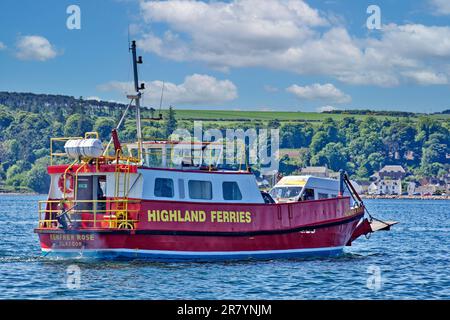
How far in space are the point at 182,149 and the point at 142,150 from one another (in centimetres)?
154

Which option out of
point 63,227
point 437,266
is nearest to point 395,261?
point 437,266

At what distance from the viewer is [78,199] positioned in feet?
105

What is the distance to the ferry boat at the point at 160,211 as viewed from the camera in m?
30.9

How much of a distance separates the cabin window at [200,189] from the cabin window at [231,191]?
2.03ft

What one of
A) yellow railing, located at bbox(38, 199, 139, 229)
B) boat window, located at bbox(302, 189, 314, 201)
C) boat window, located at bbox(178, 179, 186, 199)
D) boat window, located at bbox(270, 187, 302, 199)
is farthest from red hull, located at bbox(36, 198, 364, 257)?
boat window, located at bbox(270, 187, 302, 199)

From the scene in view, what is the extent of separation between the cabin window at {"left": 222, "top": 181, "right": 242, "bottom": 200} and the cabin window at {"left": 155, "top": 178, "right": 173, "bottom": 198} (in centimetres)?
218

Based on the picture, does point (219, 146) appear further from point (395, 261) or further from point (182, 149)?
point (395, 261)

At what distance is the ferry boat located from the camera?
3089cm

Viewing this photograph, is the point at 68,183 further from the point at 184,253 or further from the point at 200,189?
the point at 184,253

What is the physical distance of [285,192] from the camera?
3725cm

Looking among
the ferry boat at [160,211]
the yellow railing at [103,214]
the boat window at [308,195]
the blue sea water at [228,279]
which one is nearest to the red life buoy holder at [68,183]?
the ferry boat at [160,211]

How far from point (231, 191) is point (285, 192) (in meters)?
4.43

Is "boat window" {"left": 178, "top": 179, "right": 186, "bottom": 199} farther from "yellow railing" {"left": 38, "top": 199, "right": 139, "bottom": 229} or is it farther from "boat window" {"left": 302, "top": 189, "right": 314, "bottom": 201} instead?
"boat window" {"left": 302, "top": 189, "right": 314, "bottom": 201}

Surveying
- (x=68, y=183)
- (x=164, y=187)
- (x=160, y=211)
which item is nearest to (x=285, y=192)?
(x=164, y=187)
